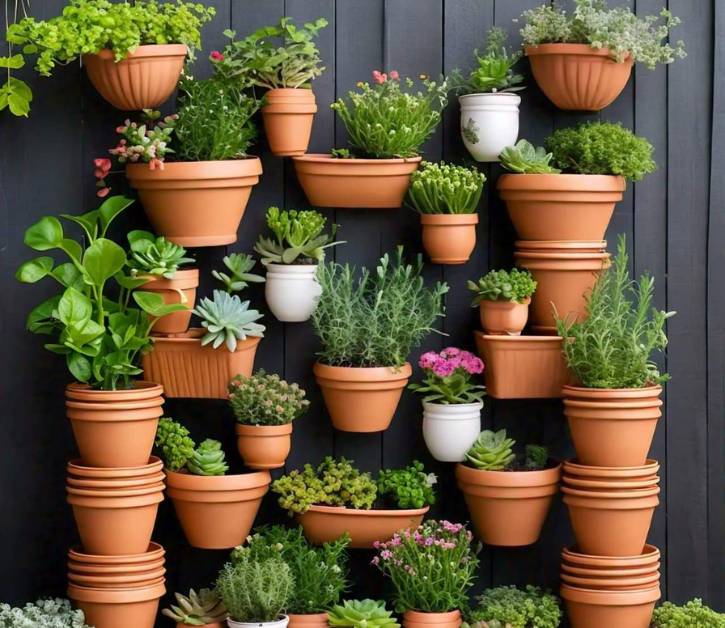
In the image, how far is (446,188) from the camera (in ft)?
12.0

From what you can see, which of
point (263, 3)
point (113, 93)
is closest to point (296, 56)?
point (263, 3)

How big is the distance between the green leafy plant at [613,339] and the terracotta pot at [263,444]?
2.93 ft

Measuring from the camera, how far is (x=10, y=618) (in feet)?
11.1

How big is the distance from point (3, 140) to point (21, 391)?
78 centimetres

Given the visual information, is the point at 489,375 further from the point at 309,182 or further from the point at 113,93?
the point at 113,93

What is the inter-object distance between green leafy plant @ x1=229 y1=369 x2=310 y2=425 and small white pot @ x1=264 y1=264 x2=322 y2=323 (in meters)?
0.21

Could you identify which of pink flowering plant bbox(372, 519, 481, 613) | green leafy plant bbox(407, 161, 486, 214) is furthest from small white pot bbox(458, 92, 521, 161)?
pink flowering plant bbox(372, 519, 481, 613)

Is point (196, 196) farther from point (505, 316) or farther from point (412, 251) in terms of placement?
point (505, 316)

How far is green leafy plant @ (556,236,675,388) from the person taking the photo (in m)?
3.58

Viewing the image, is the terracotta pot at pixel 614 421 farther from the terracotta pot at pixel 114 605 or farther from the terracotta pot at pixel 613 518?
the terracotta pot at pixel 114 605

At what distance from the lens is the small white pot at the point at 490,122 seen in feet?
12.1

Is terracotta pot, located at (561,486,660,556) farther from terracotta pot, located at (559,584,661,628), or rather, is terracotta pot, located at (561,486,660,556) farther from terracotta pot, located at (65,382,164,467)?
terracotta pot, located at (65,382,164,467)

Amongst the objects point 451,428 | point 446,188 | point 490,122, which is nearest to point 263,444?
point 451,428

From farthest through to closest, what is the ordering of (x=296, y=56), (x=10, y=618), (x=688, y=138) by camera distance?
(x=688, y=138), (x=296, y=56), (x=10, y=618)
